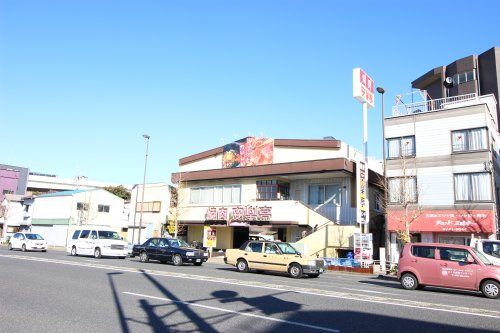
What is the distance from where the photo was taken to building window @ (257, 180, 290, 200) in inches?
1359

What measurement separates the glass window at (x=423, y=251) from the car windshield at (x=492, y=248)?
2363mm

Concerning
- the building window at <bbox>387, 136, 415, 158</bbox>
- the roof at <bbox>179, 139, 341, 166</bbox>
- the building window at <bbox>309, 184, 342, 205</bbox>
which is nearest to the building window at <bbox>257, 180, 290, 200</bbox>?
the building window at <bbox>309, 184, 342, 205</bbox>

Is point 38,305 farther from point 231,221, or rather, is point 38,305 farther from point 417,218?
point 231,221

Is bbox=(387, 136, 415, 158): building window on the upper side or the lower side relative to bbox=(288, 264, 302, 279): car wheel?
upper

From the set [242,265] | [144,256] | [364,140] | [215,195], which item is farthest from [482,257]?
[215,195]

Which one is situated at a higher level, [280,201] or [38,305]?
[280,201]

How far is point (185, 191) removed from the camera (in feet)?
134

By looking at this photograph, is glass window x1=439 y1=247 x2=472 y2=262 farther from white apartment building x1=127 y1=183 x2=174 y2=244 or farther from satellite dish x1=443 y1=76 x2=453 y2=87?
satellite dish x1=443 y1=76 x2=453 y2=87

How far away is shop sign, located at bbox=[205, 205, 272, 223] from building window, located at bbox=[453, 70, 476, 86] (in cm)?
2758

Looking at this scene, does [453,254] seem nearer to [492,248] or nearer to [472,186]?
[492,248]

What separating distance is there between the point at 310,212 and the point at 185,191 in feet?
45.3

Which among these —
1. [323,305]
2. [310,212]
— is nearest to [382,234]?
[310,212]

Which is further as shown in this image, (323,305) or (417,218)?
(417,218)

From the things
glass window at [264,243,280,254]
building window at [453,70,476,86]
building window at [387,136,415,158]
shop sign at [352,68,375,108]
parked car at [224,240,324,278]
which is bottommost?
parked car at [224,240,324,278]
